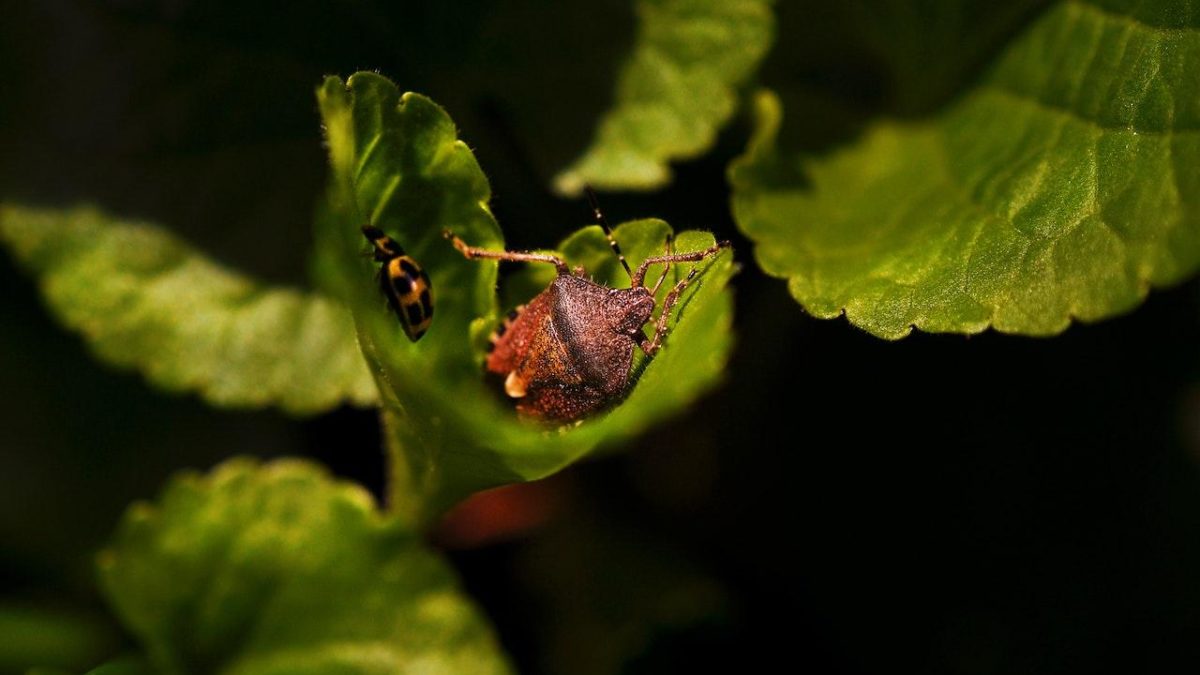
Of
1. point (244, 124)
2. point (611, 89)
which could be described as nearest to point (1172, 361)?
point (611, 89)

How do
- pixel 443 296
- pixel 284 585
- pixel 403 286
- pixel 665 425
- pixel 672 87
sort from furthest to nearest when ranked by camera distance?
1. pixel 665 425
2. pixel 672 87
3. pixel 284 585
4. pixel 443 296
5. pixel 403 286

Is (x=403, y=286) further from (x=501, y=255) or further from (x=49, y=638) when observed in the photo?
(x=49, y=638)

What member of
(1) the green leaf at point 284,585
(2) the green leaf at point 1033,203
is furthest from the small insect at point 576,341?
(1) the green leaf at point 284,585

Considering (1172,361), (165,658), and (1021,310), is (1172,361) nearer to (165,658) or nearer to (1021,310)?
(1021,310)

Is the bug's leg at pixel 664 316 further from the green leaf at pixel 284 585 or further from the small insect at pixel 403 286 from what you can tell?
the green leaf at pixel 284 585

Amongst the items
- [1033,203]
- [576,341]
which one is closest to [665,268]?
[576,341]
